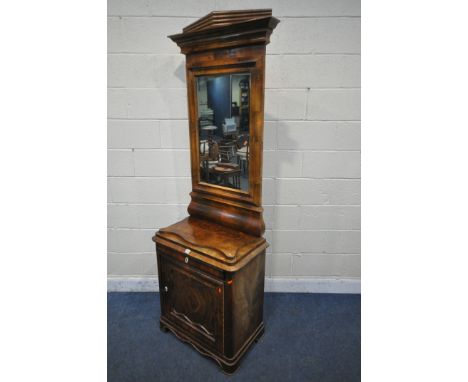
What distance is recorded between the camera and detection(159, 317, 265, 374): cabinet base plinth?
1.57 metres

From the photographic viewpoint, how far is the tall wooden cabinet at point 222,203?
1.40 m

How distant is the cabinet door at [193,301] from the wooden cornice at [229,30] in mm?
1098

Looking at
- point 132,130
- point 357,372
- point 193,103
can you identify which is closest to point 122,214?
point 132,130

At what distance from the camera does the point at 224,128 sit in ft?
5.21

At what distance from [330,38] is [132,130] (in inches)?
52.9

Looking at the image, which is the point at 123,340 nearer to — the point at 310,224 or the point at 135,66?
the point at 310,224

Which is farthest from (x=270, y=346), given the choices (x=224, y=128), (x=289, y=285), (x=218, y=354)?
(x=224, y=128)

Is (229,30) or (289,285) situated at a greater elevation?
(229,30)

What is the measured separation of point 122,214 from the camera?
2139mm

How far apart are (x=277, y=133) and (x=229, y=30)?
0.73m

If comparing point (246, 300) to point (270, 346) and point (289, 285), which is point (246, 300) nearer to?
point (270, 346)

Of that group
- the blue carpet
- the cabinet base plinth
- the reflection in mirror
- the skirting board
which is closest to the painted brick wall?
the skirting board

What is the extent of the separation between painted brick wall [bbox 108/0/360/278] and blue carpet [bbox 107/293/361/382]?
227 mm

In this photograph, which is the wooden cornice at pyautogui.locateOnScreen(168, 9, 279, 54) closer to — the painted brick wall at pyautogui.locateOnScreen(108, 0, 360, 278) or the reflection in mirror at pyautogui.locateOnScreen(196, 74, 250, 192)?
the reflection in mirror at pyautogui.locateOnScreen(196, 74, 250, 192)
